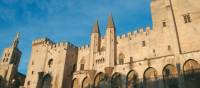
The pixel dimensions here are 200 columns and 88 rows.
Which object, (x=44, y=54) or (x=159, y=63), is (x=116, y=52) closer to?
(x=159, y=63)

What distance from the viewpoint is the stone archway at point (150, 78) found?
1307 inches

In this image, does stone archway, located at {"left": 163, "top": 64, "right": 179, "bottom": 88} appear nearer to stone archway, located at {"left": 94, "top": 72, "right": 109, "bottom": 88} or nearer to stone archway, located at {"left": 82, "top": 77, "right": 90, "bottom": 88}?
stone archway, located at {"left": 94, "top": 72, "right": 109, "bottom": 88}

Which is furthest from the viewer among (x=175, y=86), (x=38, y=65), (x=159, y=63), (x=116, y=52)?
(x=38, y=65)

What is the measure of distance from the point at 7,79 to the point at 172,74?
37445 mm

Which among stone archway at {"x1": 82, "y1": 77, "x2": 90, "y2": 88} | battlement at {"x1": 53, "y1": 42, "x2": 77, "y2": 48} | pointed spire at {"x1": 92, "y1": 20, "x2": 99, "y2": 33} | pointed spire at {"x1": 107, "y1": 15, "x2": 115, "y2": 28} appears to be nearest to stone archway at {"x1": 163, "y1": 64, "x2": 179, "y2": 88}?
stone archway at {"x1": 82, "y1": 77, "x2": 90, "y2": 88}

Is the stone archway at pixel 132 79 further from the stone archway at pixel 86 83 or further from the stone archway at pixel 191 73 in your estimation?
the stone archway at pixel 86 83

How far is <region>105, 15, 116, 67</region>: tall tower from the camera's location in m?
40.3

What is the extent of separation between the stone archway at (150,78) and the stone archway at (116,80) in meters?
4.27

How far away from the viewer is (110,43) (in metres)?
42.6

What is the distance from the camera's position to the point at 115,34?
4481 cm

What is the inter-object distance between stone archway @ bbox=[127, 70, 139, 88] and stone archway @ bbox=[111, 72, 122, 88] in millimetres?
1439

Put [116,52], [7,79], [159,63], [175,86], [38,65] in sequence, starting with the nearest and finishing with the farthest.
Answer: [175,86] < [159,63] < [116,52] < [38,65] < [7,79]

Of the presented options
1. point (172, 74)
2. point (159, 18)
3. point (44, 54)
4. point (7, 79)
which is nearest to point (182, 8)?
point (159, 18)

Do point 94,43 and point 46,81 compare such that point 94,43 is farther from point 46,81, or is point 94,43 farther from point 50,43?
point 46,81
